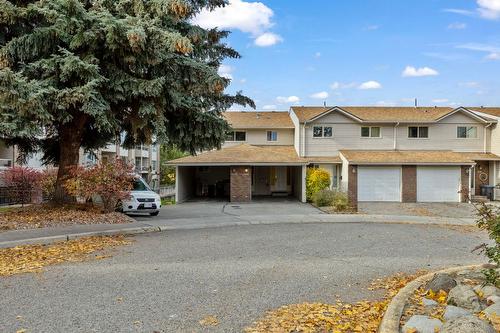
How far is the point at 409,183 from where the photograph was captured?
90.7 feet

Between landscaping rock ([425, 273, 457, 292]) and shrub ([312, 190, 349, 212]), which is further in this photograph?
shrub ([312, 190, 349, 212])

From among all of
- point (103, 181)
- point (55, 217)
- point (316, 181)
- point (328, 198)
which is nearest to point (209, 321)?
point (103, 181)

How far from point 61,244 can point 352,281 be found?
7.38 m

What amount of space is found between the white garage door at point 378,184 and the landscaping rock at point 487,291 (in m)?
22.3

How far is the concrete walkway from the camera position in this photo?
11422 millimetres

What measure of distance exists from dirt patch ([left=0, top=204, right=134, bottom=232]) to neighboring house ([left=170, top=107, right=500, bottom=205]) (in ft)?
39.8

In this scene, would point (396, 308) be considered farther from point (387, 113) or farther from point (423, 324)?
point (387, 113)

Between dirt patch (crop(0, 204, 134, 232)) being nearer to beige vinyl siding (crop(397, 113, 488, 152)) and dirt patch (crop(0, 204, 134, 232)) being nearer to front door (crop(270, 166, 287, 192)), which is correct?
front door (crop(270, 166, 287, 192))

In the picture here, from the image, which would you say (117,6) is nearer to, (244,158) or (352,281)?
(352,281)

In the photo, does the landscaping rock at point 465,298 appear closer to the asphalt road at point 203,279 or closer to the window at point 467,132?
the asphalt road at point 203,279

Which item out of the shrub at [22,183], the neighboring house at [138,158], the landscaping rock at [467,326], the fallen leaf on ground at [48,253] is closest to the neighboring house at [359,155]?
the shrub at [22,183]

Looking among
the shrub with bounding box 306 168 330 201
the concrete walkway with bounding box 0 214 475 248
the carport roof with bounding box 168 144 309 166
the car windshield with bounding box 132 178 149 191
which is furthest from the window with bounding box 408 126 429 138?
the car windshield with bounding box 132 178 149 191

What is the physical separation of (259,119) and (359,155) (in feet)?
29.5

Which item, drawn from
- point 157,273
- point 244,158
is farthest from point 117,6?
point 244,158
